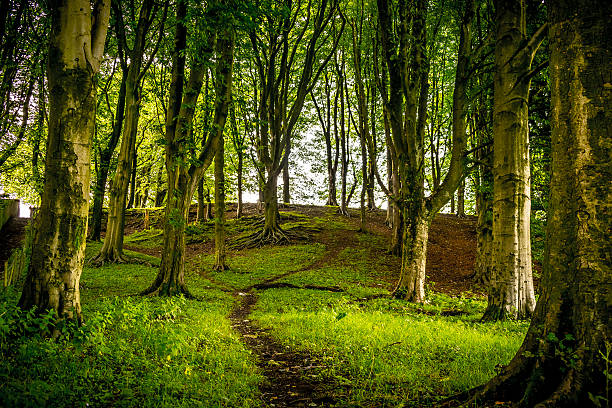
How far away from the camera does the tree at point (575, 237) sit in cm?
284

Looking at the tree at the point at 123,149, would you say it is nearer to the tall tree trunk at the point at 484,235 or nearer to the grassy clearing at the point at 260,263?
the grassy clearing at the point at 260,263

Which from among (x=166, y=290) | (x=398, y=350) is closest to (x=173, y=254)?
(x=166, y=290)

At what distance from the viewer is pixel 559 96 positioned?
3.29 meters

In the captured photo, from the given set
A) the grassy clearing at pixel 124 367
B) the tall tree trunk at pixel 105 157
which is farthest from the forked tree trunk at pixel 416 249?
the tall tree trunk at pixel 105 157

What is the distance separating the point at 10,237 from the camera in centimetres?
2142

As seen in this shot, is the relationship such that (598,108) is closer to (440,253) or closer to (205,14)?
(205,14)

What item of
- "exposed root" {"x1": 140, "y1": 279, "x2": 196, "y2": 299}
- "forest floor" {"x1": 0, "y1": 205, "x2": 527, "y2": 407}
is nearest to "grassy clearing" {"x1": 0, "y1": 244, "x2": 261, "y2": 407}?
"forest floor" {"x1": 0, "y1": 205, "x2": 527, "y2": 407}

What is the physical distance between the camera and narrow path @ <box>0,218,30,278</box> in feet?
55.3

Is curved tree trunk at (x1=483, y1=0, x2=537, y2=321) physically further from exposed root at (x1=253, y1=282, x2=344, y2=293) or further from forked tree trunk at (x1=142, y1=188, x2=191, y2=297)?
forked tree trunk at (x1=142, y1=188, x2=191, y2=297)

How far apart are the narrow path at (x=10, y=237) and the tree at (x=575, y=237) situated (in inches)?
693

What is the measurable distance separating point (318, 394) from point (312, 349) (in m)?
1.77

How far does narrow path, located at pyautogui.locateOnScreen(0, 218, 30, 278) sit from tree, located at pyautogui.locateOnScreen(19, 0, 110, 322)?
1160 cm

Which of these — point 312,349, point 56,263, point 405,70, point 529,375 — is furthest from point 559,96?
point 405,70

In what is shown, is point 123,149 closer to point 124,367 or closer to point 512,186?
point 124,367
